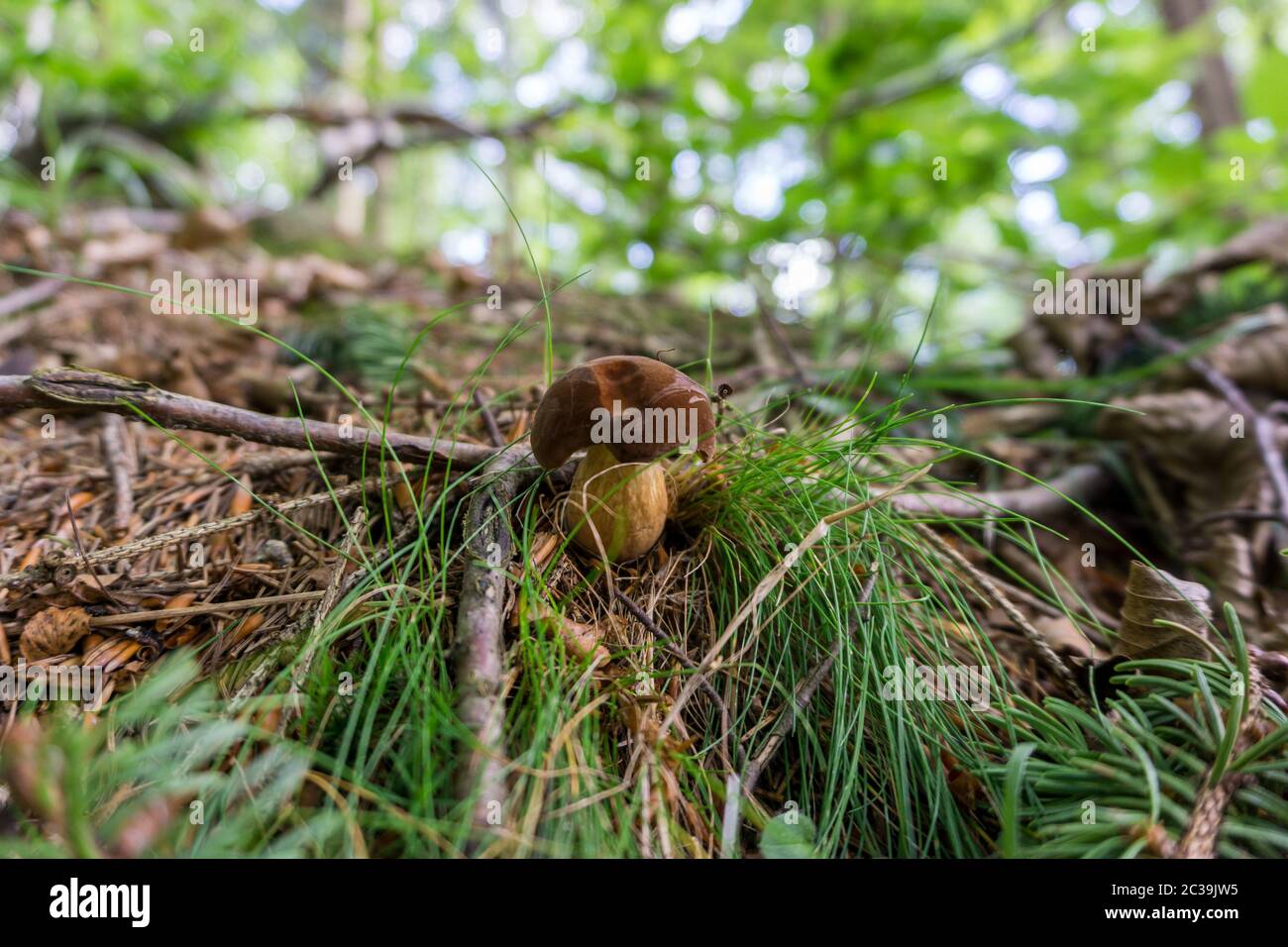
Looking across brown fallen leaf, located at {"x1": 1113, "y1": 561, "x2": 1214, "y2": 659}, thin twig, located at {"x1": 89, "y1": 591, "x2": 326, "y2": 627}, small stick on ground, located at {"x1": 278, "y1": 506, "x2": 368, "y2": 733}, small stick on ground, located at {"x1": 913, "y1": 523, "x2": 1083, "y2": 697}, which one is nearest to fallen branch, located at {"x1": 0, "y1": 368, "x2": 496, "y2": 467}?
small stick on ground, located at {"x1": 278, "y1": 506, "x2": 368, "y2": 733}

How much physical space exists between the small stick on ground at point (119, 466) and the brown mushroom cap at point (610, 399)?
1.05 m

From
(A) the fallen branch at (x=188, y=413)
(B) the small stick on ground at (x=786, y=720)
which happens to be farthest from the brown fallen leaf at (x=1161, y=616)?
(A) the fallen branch at (x=188, y=413)

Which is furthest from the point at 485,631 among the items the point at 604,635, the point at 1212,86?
the point at 1212,86

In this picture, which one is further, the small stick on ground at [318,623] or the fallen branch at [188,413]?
the fallen branch at [188,413]

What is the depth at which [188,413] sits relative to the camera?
4.18ft

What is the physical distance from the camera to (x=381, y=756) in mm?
957

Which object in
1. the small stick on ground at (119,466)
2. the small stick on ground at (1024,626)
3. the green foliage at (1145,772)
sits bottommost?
the green foliage at (1145,772)

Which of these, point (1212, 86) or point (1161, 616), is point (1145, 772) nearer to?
point (1161, 616)

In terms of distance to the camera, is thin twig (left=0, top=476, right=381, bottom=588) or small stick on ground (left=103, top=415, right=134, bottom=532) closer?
thin twig (left=0, top=476, right=381, bottom=588)

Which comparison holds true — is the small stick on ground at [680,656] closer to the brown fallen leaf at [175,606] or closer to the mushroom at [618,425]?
the mushroom at [618,425]

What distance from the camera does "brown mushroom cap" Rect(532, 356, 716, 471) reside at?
1.14 meters

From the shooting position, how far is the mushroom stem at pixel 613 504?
4.05 feet

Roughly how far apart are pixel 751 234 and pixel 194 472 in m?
2.73

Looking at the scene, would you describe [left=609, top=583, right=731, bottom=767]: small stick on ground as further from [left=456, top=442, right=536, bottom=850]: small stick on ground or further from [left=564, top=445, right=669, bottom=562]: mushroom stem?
[left=456, top=442, right=536, bottom=850]: small stick on ground
